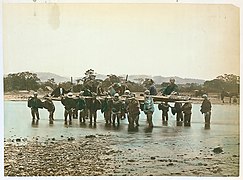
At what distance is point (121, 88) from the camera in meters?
1.34

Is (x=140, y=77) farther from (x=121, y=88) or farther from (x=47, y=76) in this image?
(x=47, y=76)

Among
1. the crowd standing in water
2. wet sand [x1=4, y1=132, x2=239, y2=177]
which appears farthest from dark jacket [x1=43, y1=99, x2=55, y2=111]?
wet sand [x1=4, y1=132, x2=239, y2=177]

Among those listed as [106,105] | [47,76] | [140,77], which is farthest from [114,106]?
[47,76]

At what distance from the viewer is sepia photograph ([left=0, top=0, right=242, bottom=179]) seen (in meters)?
1.33

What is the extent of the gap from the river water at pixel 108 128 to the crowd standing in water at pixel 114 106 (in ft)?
0.05

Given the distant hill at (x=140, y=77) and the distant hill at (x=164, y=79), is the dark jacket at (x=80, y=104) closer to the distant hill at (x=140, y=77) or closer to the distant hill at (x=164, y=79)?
the distant hill at (x=140, y=77)

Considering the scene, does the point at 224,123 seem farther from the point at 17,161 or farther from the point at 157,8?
the point at 17,161

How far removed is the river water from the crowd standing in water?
0.01 metres

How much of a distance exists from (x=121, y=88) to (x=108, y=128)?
0.14 meters

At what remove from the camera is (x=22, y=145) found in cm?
133

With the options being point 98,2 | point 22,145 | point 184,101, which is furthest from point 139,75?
point 22,145

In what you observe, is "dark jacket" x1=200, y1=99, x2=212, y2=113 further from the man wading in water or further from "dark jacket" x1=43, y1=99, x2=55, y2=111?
"dark jacket" x1=43, y1=99, x2=55, y2=111

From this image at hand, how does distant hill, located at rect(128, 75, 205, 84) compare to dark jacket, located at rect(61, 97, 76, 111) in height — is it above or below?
above

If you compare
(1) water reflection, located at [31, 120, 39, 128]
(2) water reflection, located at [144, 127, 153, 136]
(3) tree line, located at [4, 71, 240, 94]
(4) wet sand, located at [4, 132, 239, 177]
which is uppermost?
(3) tree line, located at [4, 71, 240, 94]
